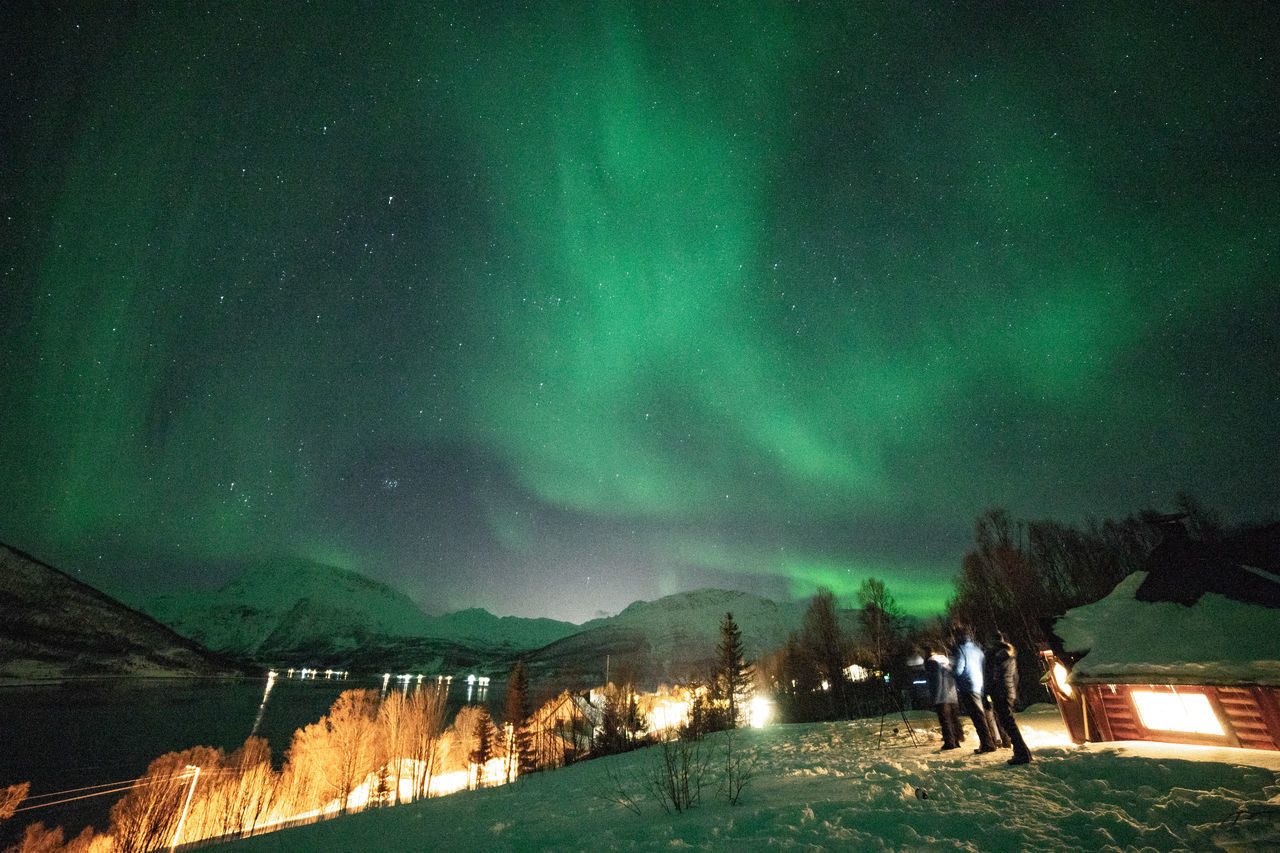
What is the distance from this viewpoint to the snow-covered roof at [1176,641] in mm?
9531

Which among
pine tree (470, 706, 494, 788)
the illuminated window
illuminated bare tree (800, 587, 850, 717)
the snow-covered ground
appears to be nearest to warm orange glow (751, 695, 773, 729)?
illuminated bare tree (800, 587, 850, 717)

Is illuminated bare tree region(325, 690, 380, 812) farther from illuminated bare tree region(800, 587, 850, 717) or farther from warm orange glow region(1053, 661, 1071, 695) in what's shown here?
warm orange glow region(1053, 661, 1071, 695)

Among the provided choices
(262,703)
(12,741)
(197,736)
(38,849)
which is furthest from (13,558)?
(38,849)

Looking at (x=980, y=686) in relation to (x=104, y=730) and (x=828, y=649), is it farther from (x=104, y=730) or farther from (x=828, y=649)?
(x=104, y=730)

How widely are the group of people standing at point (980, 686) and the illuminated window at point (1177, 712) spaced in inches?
120

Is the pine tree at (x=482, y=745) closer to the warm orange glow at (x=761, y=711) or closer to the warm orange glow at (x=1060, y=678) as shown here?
the warm orange glow at (x=761, y=711)

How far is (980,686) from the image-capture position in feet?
32.3

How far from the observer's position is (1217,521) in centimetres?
4153

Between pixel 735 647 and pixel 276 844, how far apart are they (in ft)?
116

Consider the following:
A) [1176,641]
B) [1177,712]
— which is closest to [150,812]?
[1177,712]

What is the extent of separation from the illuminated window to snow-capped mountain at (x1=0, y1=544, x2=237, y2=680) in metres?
227

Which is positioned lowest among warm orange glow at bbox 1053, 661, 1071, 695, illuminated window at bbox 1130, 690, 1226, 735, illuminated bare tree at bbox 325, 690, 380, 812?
illuminated bare tree at bbox 325, 690, 380, 812

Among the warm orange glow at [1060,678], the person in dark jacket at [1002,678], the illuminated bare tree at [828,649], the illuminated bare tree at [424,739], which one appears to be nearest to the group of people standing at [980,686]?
the person in dark jacket at [1002,678]

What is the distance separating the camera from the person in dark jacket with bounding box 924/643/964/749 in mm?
10805
